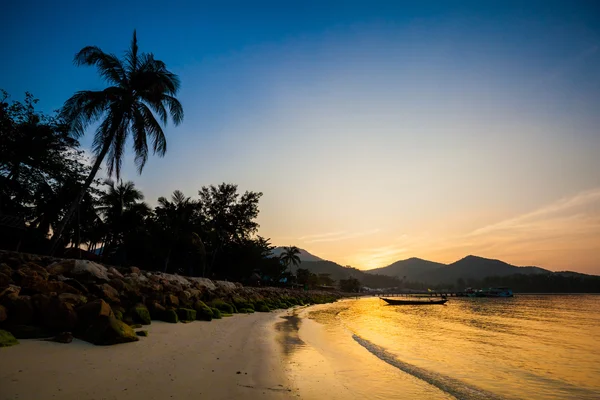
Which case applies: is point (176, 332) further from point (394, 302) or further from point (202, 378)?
point (394, 302)

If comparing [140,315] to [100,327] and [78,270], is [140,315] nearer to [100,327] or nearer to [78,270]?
[100,327]

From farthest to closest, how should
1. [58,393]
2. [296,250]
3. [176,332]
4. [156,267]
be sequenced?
1. [296,250]
2. [156,267]
3. [176,332]
4. [58,393]

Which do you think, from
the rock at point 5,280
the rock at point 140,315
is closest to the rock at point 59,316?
the rock at point 5,280

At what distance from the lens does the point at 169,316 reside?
36.7 ft

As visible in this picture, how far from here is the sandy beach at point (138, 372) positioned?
14.7 ft

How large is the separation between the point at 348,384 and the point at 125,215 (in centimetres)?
4486

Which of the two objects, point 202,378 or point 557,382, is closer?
point 202,378

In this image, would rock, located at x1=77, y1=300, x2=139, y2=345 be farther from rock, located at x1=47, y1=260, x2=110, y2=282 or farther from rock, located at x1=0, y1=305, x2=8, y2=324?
rock, located at x1=47, y1=260, x2=110, y2=282

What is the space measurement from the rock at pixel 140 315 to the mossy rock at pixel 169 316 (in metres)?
0.91

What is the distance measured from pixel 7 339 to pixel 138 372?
288cm

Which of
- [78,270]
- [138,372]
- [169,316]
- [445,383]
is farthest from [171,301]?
[445,383]

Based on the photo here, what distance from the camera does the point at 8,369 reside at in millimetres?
4805

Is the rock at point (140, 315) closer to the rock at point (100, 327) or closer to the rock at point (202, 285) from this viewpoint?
the rock at point (100, 327)

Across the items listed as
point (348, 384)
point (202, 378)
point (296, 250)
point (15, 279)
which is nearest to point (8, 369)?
point (202, 378)
